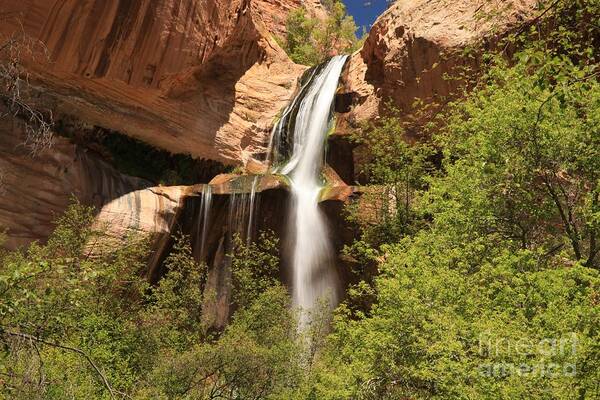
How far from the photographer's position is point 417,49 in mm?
19234

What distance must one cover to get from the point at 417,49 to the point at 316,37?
2165cm

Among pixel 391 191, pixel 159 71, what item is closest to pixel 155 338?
pixel 391 191

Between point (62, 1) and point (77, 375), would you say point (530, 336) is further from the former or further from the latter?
point (62, 1)

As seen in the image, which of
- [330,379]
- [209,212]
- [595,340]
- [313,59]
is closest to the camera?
[595,340]

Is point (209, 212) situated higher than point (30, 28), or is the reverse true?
point (30, 28)

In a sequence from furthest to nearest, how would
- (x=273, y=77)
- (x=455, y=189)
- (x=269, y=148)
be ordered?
(x=273, y=77) < (x=269, y=148) < (x=455, y=189)

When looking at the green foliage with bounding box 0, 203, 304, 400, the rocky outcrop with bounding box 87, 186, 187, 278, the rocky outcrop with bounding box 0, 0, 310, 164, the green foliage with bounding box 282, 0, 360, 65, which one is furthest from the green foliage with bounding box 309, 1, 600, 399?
the green foliage with bounding box 282, 0, 360, 65

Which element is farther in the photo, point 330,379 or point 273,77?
point 273,77

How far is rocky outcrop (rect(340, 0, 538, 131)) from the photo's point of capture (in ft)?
59.1

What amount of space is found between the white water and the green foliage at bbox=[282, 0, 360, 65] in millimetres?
14459

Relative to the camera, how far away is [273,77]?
28531 millimetres

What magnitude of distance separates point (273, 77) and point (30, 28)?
1369 centimetres

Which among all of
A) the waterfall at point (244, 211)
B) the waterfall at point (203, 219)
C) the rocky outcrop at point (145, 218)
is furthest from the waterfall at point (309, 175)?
the rocky outcrop at point (145, 218)

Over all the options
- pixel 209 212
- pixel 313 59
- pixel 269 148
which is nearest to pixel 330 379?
pixel 209 212
